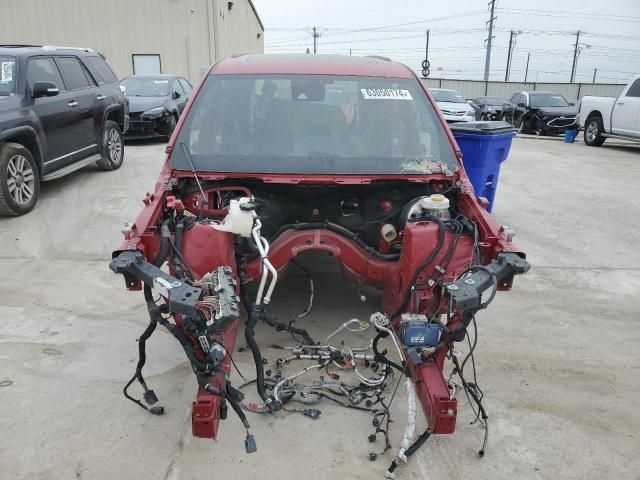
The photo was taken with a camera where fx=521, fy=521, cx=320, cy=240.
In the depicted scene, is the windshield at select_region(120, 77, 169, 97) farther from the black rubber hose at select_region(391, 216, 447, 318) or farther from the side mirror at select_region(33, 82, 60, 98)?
the black rubber hose at select_region(391, 216, 447, 318)

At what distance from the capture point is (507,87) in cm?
3353

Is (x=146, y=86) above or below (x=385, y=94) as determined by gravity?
below

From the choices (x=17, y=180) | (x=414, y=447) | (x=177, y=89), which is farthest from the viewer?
(x=177, y=89)

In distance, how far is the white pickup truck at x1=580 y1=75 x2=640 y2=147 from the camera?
12.5m

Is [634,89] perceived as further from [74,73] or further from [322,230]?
[322,230]

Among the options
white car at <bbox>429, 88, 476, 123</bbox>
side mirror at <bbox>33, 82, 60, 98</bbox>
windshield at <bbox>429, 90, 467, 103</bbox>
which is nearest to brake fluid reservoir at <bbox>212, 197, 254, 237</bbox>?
side mirror at <bbox>33, 82, 60, 98</bbox>

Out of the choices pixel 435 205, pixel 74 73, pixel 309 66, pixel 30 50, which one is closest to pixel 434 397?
pixel 435 205

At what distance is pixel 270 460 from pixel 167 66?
862 inches

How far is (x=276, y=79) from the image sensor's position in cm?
378

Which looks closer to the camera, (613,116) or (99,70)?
(99,70)

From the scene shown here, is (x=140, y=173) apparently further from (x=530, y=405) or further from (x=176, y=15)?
(x=176, y=15)

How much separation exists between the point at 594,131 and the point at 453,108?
13.6ft

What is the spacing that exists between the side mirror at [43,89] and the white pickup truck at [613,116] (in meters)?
12.3

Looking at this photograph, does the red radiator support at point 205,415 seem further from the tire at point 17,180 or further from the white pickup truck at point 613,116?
the white pickup truck at point 613,116
